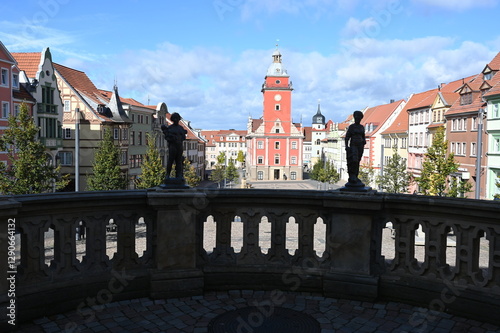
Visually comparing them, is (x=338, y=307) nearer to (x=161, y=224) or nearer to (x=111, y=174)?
(x=161, y=224)

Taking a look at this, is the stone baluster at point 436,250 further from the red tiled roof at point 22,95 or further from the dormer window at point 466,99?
the dormer window at point 466,99

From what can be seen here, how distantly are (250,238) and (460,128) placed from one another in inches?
1589

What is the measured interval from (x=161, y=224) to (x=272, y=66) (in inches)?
3215

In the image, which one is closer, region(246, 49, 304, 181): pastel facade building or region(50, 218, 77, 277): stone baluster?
region(50, 218, 77, 277): stone baluster

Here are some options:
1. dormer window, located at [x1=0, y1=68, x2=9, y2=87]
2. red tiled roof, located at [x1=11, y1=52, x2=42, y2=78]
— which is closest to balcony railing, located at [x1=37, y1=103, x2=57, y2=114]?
red tiled roof, located at [x1=11, y1=52, x2=42, y2=78]

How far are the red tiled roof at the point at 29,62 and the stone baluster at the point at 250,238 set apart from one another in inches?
1414

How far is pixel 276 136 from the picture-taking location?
8569 centimetres

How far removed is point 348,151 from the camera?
21.0ft

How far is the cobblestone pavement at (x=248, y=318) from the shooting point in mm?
5402

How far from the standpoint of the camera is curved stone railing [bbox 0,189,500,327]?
556 cm

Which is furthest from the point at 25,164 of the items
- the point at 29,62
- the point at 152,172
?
the point at 29,62

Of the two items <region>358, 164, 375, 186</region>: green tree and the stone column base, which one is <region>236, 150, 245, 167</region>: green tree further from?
the stone column base

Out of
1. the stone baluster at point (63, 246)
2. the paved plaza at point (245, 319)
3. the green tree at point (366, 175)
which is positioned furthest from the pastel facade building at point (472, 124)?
the stone baluster at point (63, 246)

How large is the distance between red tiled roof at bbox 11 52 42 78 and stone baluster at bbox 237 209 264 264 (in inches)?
1414
